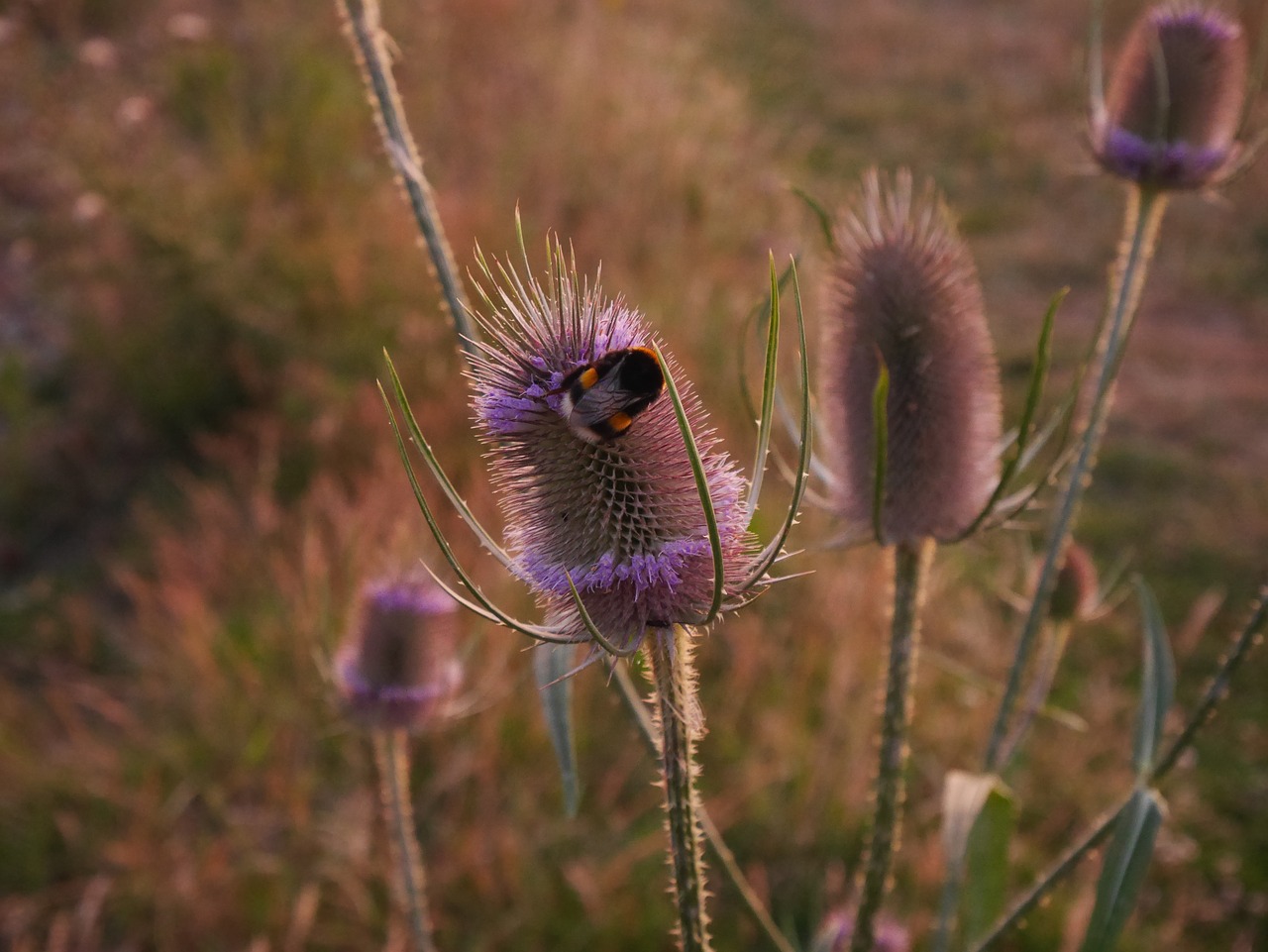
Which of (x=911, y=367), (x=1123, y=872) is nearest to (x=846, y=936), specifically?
(x=1123, y=872)

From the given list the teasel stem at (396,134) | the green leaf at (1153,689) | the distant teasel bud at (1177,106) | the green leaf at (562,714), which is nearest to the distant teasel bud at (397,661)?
the green leaf at (562,714)

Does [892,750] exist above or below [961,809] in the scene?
above

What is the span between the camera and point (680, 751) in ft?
4.00

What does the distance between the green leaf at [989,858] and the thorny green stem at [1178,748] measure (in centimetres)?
28

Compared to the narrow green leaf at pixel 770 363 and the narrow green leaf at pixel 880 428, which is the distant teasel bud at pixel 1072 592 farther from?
the narrow green leaf at pixel 770 363

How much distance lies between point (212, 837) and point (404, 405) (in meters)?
3.04

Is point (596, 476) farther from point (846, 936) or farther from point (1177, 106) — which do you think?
point (1177, 106)

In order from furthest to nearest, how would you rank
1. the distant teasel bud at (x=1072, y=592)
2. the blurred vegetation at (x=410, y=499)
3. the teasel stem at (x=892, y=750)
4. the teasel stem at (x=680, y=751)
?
the blurred vegetation at (x=410, y=499), the distant teasel bud at (x=1072, y=592), the teasel stem at (x=892, y=750), the teasel stem at (x=680, y=751)

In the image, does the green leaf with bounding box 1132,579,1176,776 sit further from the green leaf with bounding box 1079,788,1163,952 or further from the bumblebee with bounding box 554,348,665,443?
the bumblebee with bounding box 554,348,665,443

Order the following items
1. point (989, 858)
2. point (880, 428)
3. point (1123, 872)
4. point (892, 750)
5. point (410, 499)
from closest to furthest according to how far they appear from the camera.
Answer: point (880, 428), point (1123, 872), point (892, 750), point (989, 858), point (410, 499)

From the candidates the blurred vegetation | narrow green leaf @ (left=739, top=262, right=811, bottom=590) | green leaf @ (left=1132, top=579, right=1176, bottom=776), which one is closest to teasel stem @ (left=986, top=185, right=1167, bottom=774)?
green leaf @ (left=1132, top=579, right=1176, bottom=776)

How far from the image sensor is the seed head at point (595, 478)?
3.82ft

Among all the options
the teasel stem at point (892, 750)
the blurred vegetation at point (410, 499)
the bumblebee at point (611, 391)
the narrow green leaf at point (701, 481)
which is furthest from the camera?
the blurred vegetation at point (410, 499)

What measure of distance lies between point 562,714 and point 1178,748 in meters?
0.91
